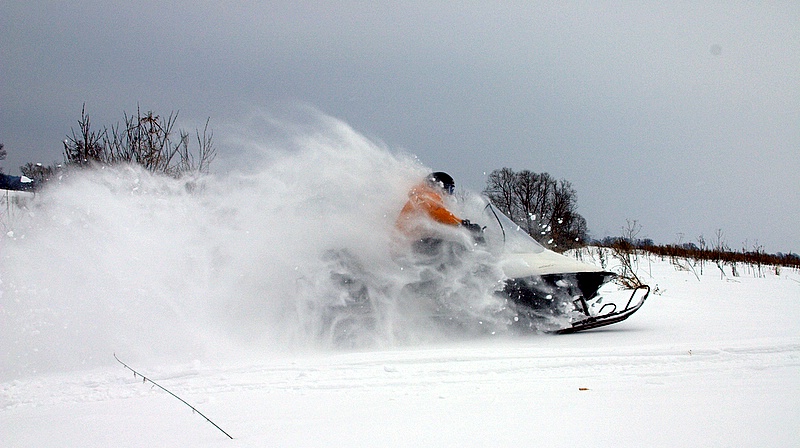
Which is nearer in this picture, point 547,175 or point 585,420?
point 585,420

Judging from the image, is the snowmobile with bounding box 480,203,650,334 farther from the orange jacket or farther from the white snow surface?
the orange jacket

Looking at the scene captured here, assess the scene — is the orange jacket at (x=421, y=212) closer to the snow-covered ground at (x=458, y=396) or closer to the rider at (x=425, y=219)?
the rider at (x=425, y=219)

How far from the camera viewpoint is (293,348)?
5.41 meters

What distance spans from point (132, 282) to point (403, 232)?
279 cm

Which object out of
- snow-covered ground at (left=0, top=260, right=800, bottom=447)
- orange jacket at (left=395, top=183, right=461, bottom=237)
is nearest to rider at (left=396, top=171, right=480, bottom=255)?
orange jacket at (left=395, top=183, right=461, bottom=237)

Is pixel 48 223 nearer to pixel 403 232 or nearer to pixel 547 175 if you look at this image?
pixel 403 232

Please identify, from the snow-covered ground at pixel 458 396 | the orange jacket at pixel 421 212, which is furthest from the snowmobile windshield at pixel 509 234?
the snow-covered ground at pixel 458 396

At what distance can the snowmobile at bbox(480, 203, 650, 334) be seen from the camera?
5.73 meters

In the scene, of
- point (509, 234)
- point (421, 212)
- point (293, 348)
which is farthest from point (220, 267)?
point (509, 234)

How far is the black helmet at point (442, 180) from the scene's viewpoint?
5982 millimetres


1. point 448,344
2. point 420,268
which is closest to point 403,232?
point 420,268

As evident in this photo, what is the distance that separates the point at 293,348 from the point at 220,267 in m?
1.24

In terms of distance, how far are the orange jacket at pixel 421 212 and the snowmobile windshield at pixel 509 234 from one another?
54 centimetres

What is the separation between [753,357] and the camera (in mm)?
4207
